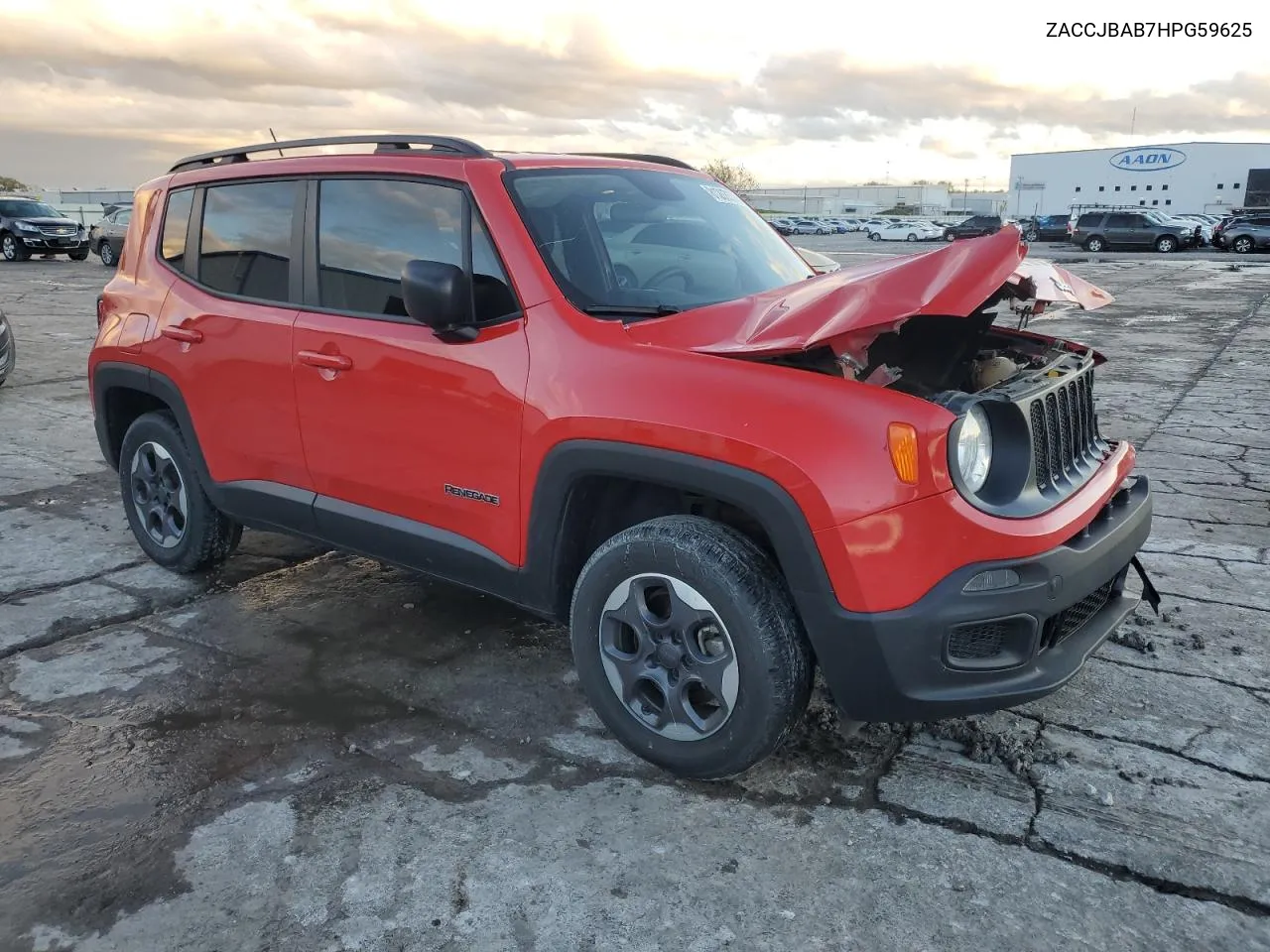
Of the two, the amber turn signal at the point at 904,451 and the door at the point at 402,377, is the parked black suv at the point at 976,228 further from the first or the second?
the door at the point at 402,377

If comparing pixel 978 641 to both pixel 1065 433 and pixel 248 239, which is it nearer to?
pixel 1065 433

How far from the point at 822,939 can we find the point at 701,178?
9.76ft

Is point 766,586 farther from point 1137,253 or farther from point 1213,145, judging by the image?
point 1213,145

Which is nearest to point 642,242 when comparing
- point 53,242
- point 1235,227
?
point 53,242

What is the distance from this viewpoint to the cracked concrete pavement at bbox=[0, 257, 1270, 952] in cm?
245

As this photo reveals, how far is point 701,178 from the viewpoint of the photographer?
13.8 feet

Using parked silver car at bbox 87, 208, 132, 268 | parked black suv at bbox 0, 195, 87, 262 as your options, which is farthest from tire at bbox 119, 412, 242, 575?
parked black suv at bbox 0, 195, 87, 262

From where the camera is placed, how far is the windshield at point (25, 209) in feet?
88.7

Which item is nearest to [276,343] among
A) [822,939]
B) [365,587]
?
[365,587]

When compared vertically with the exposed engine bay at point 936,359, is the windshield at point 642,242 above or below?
above

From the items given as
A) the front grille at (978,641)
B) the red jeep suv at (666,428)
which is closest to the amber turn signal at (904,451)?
the red jeep suv at (666,428)

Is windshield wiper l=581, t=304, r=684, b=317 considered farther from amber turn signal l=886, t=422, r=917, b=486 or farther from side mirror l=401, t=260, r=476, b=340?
amber turn signal l=886, t=422, r=917, b=486

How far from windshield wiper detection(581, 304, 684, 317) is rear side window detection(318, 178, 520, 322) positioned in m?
0.27

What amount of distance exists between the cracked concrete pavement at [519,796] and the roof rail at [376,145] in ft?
6.15
